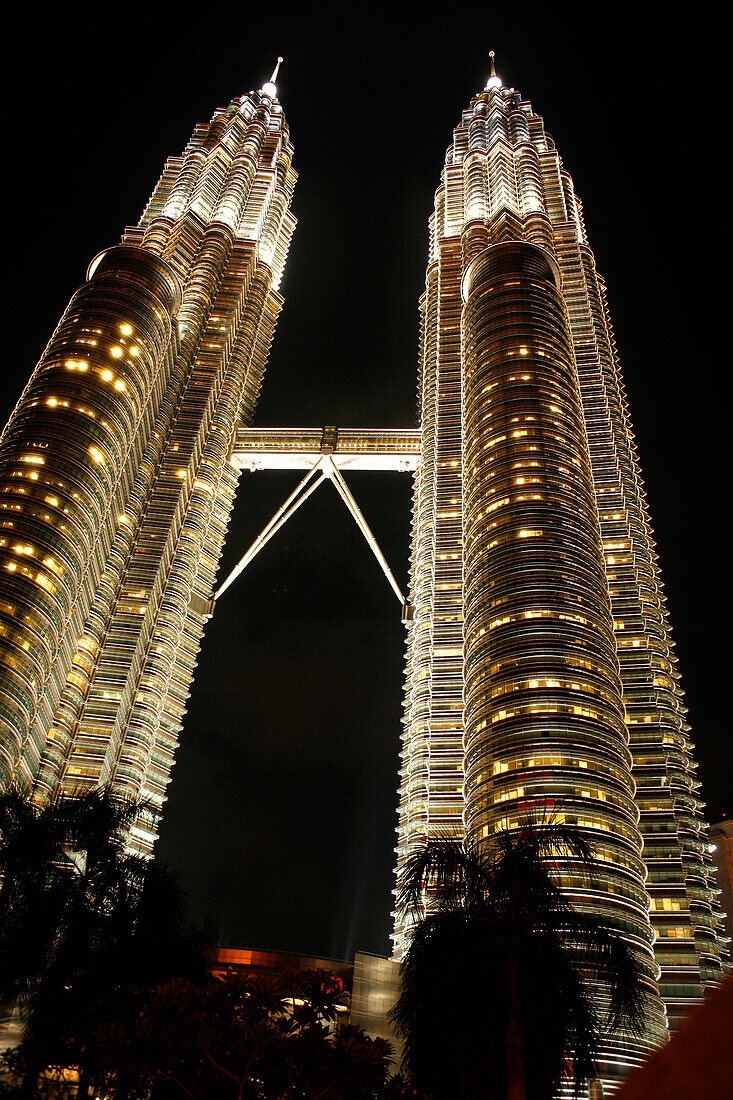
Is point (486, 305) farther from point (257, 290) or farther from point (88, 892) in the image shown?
point (88, 892)

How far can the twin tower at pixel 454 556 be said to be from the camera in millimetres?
91625

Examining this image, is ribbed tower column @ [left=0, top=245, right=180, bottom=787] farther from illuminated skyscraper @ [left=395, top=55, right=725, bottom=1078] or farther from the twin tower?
illuminated skyscraper @ [left=395, top=55, right=725, bottom=1078]

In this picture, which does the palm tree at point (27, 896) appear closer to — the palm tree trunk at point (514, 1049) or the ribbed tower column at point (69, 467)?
the palm tree trunk at point (514, 1049)

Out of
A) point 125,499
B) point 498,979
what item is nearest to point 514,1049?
point 498,979

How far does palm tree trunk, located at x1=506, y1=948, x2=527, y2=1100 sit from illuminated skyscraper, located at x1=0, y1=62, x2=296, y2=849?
7404 cm

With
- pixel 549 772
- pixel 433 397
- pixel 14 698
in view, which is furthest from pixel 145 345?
pixel 549 772

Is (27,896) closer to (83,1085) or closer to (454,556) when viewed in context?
(83,1085)

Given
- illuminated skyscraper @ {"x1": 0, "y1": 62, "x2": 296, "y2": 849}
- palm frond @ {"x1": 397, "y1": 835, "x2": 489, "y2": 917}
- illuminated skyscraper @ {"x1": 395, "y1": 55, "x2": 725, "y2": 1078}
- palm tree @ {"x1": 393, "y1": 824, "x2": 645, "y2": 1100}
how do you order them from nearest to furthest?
palm tree @ {"x1": 393, "y1": 824, "x2": 645, "y2": 1100} → palm frond @ {"x1": 397, "y1": 835, "x2": 489, "y2": 917} → illuminated skyscraper @ {"x1": 395, "y1": 55, "x2": 725, "y2": 1078} → illuminated skyscraper @ {"x1": 0, "y1": 62, "x2": 296, "y2": 849}

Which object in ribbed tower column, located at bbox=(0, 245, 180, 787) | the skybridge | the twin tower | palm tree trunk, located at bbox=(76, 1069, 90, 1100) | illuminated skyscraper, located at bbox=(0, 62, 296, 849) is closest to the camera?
palm tree trunk, located at bbox=(76, 1069, 90, 1100)

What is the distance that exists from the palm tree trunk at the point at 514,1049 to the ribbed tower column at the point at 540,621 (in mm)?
53124

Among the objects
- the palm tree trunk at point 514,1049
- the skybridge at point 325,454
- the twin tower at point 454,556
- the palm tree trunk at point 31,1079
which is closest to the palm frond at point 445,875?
the palm tree trunk at point 514,1049

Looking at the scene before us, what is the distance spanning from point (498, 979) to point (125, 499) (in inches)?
4292

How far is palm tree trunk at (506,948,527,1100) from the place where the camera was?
A: 2419 cm

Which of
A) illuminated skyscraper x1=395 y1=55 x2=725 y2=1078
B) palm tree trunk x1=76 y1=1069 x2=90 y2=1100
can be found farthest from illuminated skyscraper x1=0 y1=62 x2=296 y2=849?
palm tree trunk x1=76 y1=1069 x2=90 y2=1100
